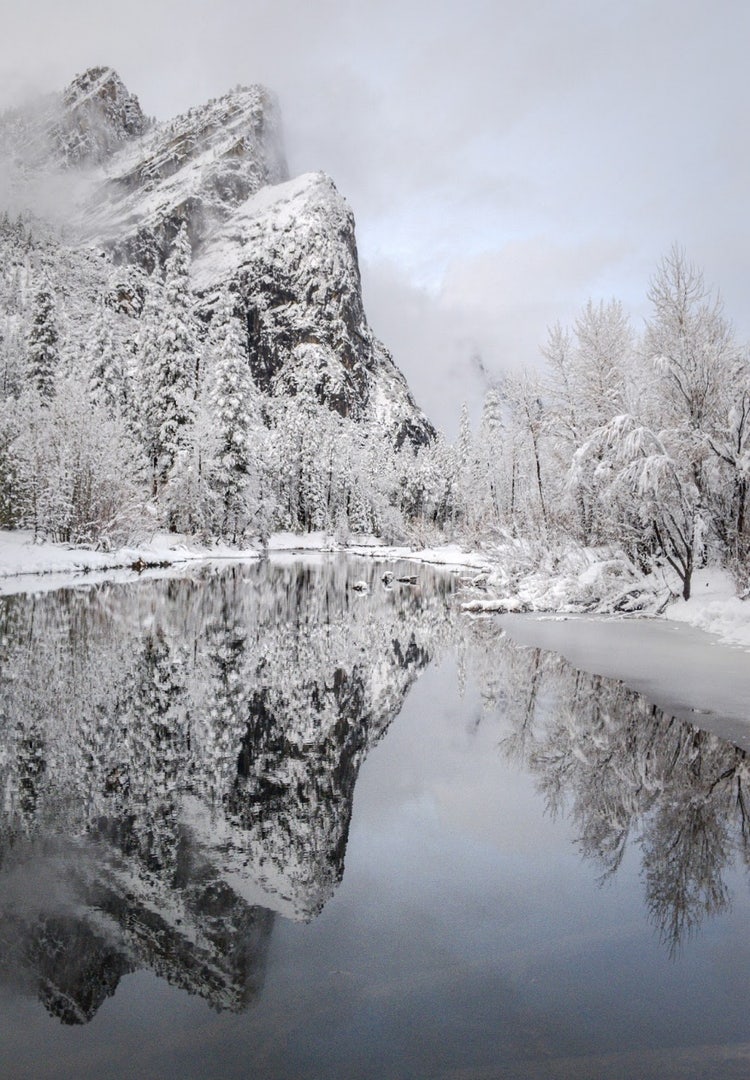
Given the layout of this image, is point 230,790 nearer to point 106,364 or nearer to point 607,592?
point 607,592

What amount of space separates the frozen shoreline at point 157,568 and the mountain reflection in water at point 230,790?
5510 millimetres

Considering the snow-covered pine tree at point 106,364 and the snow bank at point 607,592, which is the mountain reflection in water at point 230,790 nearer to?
the snow bank at point 607,592

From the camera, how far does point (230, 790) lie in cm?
550

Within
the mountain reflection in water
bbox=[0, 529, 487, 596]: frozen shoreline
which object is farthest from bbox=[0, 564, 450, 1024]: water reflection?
bbox=[0, 529, 487, 596]: frozen shoreline

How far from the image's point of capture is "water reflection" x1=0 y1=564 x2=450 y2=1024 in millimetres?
3350

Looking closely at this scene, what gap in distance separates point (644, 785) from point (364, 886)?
282 cm

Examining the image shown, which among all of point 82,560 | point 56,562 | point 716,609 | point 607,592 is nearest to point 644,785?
point 716,609

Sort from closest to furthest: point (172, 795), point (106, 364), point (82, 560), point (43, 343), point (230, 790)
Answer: point (172, 795)
point (230, 790)
point (82, 560)
point (43, 343)
point (106, 364)

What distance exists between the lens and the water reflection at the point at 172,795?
3350mm

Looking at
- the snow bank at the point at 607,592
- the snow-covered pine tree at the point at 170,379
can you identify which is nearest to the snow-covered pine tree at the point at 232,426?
the snow-covered pine tree at the point at 170,379

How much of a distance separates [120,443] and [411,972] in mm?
34828

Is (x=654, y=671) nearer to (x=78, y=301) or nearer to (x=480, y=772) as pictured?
(x=480, y=772)

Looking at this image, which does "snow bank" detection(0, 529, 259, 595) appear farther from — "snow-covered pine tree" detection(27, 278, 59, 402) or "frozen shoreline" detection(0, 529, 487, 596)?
"snow-covered pine tree" detection(27, 278, 59, 402)

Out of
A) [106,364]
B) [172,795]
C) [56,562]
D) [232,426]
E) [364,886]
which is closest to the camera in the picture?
[364,886]
